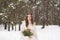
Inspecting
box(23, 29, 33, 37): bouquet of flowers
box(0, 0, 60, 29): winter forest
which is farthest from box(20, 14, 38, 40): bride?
box(0, 0, 60, 29): winter forest

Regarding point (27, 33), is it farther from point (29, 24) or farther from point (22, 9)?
point (22, 9)

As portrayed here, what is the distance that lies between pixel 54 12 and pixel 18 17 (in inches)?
482

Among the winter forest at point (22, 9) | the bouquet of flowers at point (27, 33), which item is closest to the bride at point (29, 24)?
the bouquet of flowers at point (27, 33)

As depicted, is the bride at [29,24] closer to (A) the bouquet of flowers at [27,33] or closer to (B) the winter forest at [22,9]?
(A) the bouquet of flowers at [27,33]

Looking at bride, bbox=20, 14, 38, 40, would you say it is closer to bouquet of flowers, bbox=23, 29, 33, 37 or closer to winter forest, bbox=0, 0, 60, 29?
bouquet of flowers, bbox=23, 29, 33, 37

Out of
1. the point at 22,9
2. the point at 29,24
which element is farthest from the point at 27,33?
the point at 22,9

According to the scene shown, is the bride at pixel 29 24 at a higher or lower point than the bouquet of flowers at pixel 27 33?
higher

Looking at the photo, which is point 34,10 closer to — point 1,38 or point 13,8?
point 13,8

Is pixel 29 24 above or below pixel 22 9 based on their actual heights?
below

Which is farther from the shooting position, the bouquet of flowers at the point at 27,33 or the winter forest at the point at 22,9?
the winter forest at the point at 22,9

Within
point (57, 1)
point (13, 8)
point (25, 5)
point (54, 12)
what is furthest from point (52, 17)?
point (13, 8)

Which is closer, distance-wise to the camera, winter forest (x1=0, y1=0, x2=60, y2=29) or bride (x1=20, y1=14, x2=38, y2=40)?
bride (x1=20, y1=14, x2=38, y2=40)

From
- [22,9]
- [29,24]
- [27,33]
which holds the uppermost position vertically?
[22,9]

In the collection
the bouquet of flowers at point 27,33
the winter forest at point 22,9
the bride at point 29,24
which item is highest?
the winter forest at point 22,9
